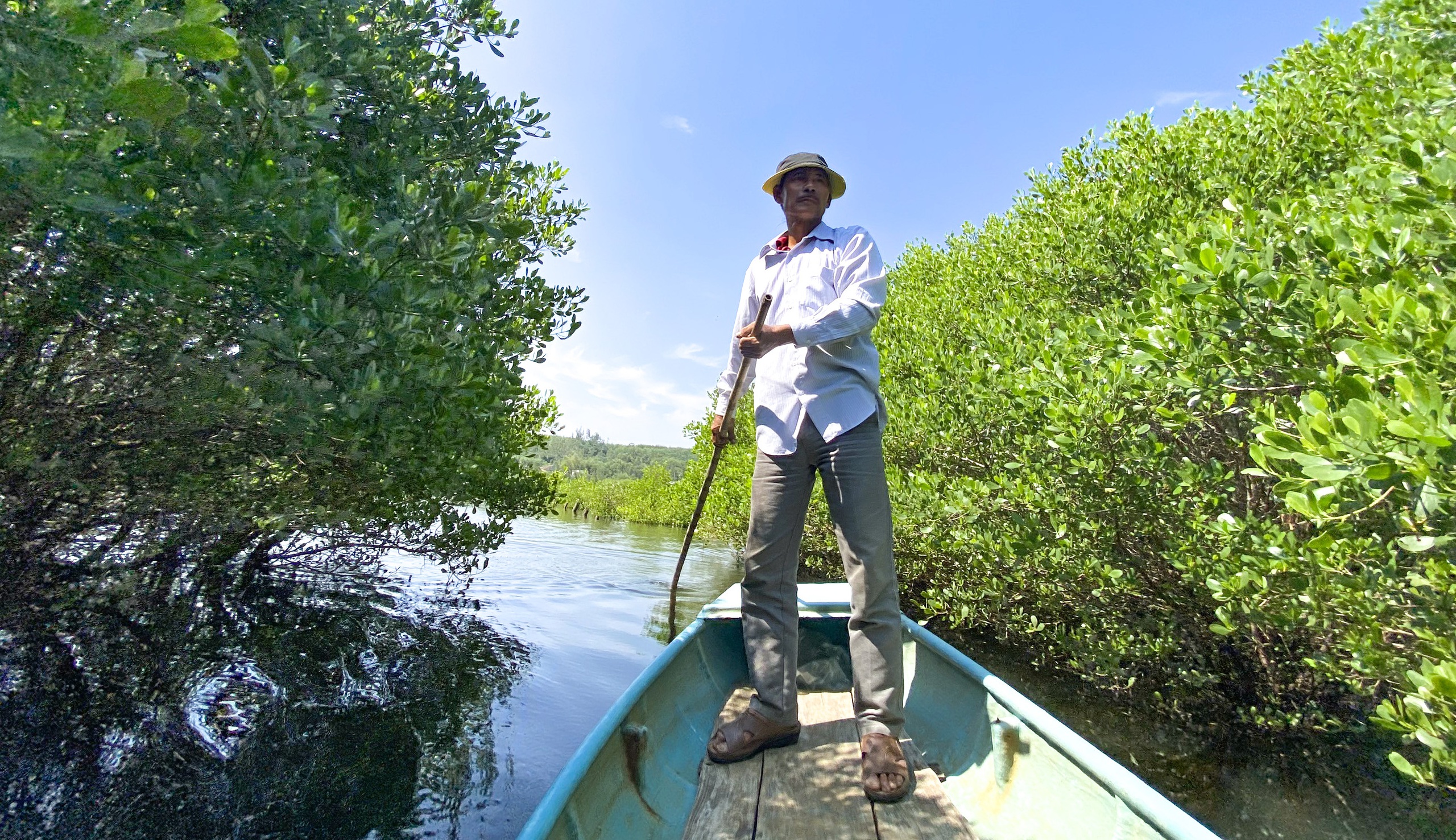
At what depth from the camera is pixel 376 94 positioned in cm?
419

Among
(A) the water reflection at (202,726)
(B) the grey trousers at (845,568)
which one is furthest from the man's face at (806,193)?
(A) the water reflection at (202,726)

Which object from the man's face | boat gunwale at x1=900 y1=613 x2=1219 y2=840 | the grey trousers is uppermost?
the man's face

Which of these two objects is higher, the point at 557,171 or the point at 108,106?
the point at 557,171

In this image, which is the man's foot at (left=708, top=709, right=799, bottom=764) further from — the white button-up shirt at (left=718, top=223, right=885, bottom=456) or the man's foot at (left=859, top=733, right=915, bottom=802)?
the white button-up shirt at (left=718, top=223, right=885, bottom=456)

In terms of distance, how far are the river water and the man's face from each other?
13.5 feet

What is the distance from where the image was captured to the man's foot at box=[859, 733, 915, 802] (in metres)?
2.66

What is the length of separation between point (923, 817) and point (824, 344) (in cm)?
181

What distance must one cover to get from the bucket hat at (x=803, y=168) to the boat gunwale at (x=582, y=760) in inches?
89.3

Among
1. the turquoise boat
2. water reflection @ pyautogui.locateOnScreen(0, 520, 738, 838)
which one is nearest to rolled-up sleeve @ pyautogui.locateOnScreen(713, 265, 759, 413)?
the turquoise boat

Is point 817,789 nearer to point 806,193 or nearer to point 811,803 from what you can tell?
point 811,803

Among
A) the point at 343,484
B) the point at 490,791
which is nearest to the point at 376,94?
the point at 343,484

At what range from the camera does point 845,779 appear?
9.41ft

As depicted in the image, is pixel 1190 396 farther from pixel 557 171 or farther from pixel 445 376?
pixel 557 171

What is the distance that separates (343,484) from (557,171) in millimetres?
5723
